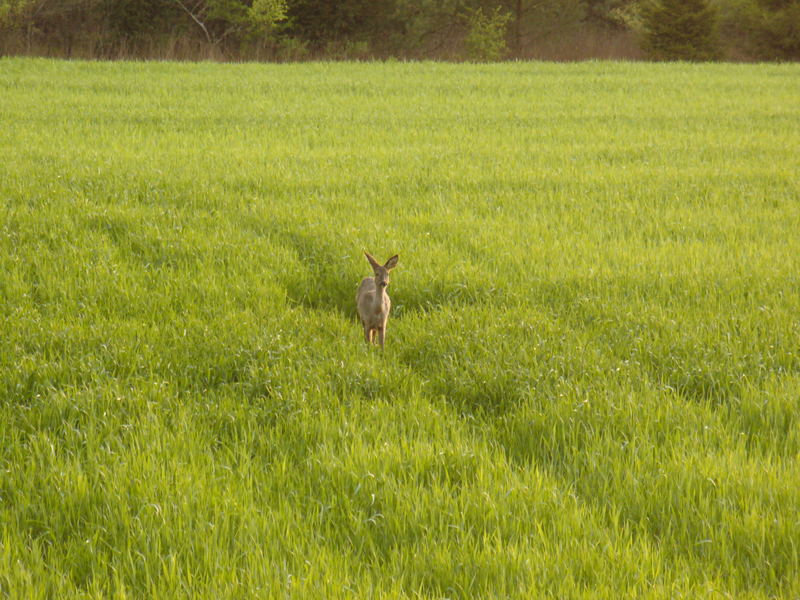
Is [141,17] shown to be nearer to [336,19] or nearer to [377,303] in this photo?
[336,19]

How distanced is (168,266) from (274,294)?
1.27 metres

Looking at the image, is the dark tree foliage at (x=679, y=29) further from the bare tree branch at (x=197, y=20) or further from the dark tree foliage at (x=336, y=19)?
the bare tree branch at (x=197, y=20)

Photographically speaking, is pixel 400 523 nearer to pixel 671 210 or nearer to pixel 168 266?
pixel 168 266

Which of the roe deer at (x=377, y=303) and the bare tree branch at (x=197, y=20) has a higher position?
the bare tree branch at (x=197, y=20)

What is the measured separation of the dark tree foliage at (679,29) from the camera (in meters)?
42.0

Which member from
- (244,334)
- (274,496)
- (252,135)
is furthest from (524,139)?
(274,496)

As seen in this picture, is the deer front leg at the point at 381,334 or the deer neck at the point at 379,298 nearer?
the deer neck at the point at 379,298

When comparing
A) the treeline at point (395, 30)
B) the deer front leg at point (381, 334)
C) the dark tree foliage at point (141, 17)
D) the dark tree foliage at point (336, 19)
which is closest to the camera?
the deer front leg at point (381, 334)

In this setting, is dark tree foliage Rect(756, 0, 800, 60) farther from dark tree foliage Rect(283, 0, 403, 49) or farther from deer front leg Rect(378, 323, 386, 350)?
deer front leg Rect(378, 323, 386, 350)

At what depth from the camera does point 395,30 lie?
158 feet

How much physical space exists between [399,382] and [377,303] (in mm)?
648

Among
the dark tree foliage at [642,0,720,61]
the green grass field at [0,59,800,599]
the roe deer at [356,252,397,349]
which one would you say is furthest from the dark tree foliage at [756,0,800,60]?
the roe deer at [356,252,397,349]

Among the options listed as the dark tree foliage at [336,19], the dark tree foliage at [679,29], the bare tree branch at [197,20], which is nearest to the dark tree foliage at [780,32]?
the dark tree foliage at [679,29]

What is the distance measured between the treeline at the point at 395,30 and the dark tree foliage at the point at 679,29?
0.05 metres
